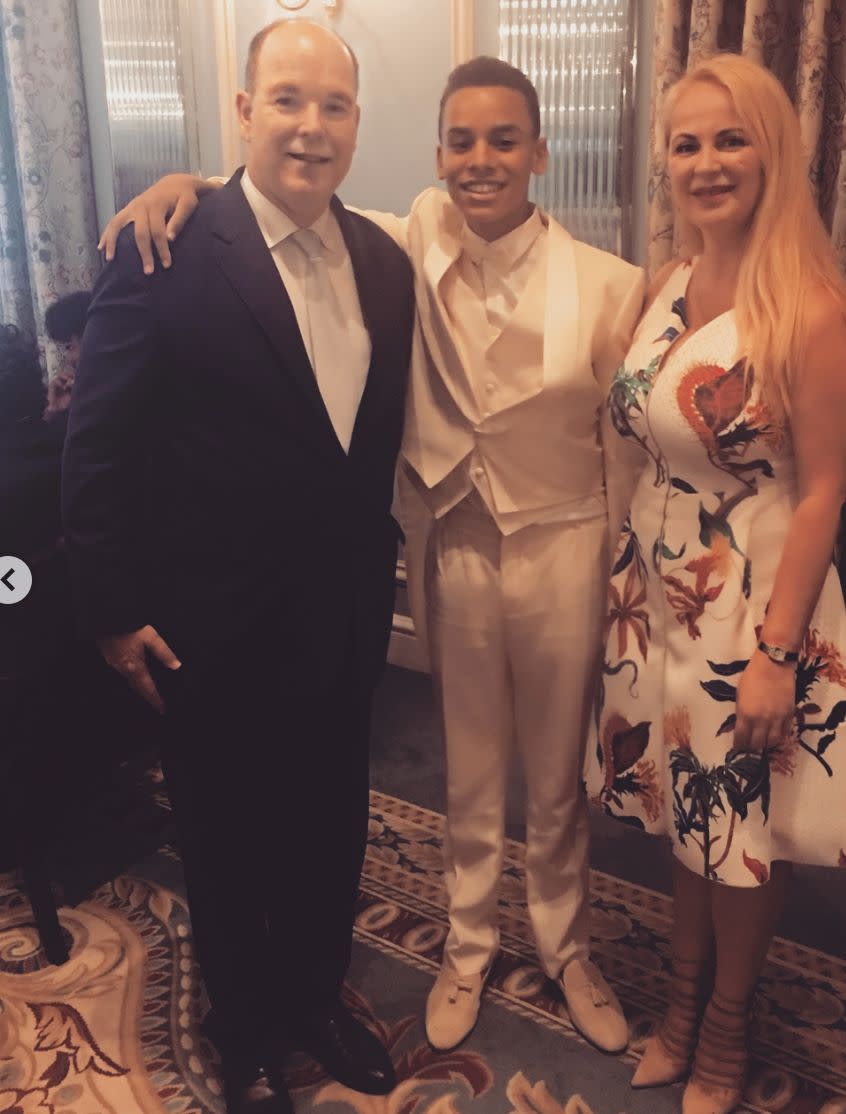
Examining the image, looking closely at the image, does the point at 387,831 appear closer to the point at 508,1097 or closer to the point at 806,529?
the point at 508,1097

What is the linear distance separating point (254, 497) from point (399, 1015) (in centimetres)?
101

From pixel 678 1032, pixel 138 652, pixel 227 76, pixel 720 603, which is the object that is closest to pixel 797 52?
pixel 720 603

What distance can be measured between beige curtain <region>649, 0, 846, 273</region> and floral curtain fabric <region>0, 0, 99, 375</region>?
1988mm

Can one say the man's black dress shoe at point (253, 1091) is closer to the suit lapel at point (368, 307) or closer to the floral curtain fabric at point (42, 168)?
the suit lapel at point (368, 307)

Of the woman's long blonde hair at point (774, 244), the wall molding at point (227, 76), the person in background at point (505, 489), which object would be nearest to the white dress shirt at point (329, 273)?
the person in background at point (505, 489)

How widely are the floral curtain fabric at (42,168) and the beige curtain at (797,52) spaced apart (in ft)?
6.52

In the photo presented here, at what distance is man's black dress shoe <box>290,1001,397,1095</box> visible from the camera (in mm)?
1699

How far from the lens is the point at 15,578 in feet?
7.14

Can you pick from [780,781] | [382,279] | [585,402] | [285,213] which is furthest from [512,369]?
[780,781]

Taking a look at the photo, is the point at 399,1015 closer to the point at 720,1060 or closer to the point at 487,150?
the point at 720,1060

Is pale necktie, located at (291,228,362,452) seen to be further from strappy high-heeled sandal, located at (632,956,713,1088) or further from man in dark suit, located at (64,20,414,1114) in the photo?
strappy high-heeled sandal, located at (632,956,713,1088)

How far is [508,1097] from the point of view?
1.67 metres

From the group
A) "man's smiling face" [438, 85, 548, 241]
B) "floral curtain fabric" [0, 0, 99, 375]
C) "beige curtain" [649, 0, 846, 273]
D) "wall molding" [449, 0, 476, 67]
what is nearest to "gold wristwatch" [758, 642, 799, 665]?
"man's smiling face" [438, 85, 548, 241]

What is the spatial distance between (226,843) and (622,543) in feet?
2.50
